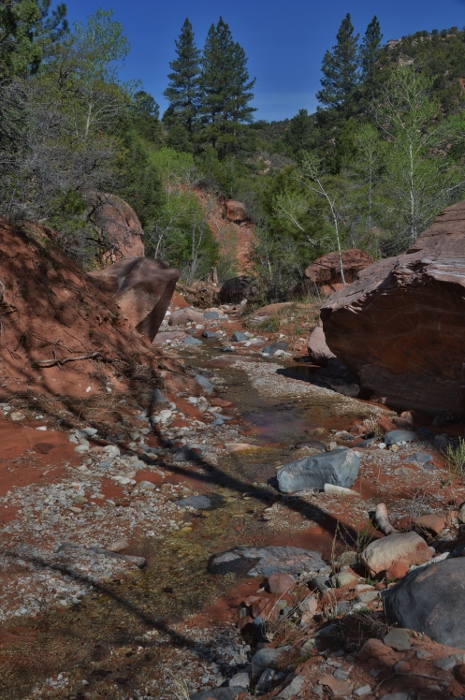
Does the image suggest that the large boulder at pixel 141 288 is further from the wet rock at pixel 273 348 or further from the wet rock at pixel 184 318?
the wet rock at pixel 184 318

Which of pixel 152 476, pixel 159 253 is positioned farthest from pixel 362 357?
pixel 159 253

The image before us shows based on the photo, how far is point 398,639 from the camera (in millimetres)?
2283

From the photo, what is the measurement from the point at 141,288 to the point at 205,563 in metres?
6.02

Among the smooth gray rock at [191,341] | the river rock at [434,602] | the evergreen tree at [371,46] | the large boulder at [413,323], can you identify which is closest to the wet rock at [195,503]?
the river rock at [434,602]

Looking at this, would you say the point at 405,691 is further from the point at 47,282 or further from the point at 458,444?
the point at 47,282

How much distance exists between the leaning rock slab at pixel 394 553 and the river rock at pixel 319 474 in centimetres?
156

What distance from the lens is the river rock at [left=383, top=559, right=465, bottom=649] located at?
225 centimetres

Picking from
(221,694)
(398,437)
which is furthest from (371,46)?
(221,694)

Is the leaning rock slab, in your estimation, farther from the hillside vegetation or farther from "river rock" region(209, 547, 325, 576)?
the hillside vegetation

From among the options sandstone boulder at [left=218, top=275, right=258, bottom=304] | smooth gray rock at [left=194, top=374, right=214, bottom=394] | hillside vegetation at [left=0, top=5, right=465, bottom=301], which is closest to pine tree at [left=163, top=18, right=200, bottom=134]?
hillside vegetation at [left=0, top=5, right=465, bottom=301]

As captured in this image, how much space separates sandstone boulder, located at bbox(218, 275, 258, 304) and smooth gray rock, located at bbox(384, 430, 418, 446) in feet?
49.6

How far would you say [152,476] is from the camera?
18.0 ft

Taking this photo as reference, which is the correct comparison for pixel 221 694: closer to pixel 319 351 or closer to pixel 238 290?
pixel 319 351

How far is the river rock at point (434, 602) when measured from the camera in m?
2.25
